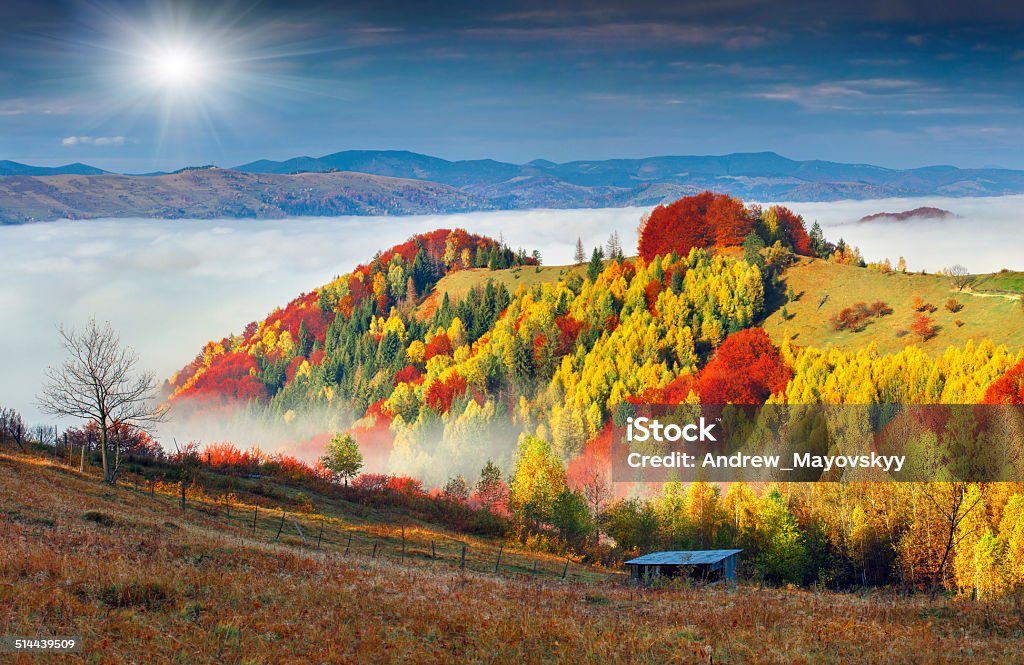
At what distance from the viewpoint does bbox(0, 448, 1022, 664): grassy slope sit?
1825cm

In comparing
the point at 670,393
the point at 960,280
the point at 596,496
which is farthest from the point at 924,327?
the point at 596,496

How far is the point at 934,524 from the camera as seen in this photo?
231 ft

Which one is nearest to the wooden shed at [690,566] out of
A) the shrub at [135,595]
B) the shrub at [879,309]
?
the shrub at [135,595]

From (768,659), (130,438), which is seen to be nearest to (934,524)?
(768,659)

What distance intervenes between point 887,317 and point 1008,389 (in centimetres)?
3606

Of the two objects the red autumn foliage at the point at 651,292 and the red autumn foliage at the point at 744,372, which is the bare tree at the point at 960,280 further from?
the red autumn foliage at the point at 651,292

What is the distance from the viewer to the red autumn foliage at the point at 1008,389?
10662 centimetres

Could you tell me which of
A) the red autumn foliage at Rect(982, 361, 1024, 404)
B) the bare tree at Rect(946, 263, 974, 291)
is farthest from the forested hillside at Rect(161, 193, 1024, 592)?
the bare tree at Rect(946, 263, 974, 291)

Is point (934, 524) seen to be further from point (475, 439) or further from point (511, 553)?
point (475, 439)

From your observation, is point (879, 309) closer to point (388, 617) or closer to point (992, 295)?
point (992, 295)

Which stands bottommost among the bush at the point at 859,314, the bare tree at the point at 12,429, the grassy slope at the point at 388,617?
the grassy slope at the point at 388,617

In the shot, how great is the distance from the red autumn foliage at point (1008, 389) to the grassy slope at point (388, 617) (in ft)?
307

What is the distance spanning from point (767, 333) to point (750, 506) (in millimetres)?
85190

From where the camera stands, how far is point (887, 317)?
143 m
